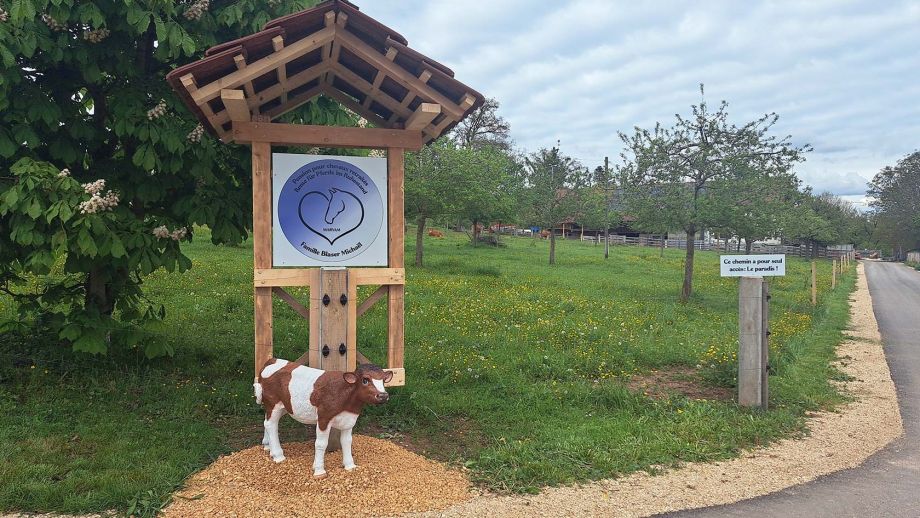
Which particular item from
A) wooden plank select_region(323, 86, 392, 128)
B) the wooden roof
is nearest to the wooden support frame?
the wooden roof

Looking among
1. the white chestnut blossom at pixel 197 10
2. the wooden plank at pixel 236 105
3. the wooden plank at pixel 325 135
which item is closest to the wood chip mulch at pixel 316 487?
the wooden plank at pixel 325 135

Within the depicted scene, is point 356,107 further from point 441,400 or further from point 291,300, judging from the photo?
point 441,400

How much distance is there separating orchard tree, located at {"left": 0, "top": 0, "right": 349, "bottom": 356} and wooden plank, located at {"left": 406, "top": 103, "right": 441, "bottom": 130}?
157 cm

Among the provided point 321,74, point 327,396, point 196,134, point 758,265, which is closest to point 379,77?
point 321,74

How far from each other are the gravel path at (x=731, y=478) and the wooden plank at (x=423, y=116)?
10.1 ft

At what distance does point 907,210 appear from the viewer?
6431 cm

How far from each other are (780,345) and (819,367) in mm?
1184

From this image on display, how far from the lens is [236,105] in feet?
15.3

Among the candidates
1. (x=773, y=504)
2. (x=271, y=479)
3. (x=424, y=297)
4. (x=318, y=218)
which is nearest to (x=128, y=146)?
(x=318, y=218)

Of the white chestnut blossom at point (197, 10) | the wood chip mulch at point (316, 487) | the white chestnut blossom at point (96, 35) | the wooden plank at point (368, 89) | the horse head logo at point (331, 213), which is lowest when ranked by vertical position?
the wood chip mulch at point (316, 487)

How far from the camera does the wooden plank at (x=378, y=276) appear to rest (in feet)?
16.8

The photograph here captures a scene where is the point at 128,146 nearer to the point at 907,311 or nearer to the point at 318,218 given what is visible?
the point at 318,218

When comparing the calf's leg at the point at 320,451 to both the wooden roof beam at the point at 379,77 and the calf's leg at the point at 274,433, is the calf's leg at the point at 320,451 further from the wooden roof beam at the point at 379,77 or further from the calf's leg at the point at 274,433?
the wooden roof beam at the point at 379,77

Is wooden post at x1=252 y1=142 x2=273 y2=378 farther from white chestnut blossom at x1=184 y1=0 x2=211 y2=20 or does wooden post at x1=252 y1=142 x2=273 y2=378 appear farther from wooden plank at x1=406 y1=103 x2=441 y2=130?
white chestnut blossom at x1=184 y1=0 x2=211 y2=20
